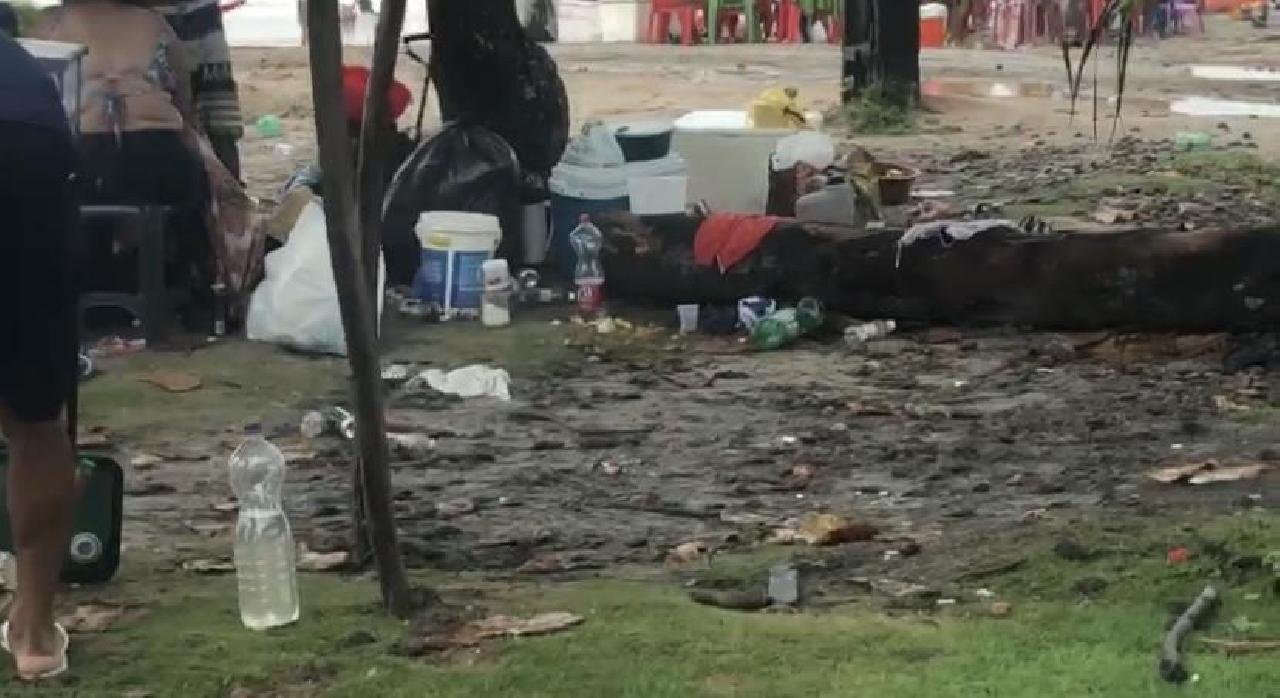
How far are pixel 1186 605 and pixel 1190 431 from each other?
229cm

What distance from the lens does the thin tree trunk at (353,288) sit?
398 centimetres

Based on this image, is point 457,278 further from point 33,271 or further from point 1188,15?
point 1188,15

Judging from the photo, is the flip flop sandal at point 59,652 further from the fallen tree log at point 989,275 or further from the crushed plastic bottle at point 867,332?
the fallen tree log at point 989,275

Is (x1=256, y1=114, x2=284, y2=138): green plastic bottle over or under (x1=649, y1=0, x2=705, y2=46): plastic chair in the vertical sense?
under

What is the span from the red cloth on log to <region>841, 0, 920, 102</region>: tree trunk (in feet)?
26.2

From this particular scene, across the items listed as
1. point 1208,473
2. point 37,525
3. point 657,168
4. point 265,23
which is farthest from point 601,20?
point 37,525

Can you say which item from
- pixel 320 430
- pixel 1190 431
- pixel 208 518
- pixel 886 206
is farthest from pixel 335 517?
pixel 886 206

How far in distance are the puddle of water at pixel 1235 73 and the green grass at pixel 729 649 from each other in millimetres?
17978

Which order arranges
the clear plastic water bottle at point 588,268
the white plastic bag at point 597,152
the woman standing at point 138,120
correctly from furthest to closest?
the white plastic bag at point 597,152
the clear plastic water bottle at point 588,268
the woman standing at point 138,120

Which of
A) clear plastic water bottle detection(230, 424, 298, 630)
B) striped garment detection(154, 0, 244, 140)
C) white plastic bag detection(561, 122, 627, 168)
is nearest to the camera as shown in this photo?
clear plastic water bottle detection(230, 424, 298, 630)

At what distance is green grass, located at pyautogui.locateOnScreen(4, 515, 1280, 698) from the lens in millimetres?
3752

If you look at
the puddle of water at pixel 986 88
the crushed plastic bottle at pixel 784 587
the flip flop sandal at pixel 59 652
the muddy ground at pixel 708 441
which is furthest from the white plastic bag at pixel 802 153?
the puddle of water at pixel 986 88

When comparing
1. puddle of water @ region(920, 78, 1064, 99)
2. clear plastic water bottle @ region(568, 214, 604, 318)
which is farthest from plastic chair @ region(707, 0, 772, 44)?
clear plastic water bottle @ region(568, 214, 604, 318)

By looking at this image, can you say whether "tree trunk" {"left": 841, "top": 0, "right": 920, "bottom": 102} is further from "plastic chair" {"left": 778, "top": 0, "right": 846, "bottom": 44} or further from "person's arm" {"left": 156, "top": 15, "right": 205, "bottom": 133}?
"plastic chair" {"left": 778, "top": 0, "right": 846, "bottom": 44}
